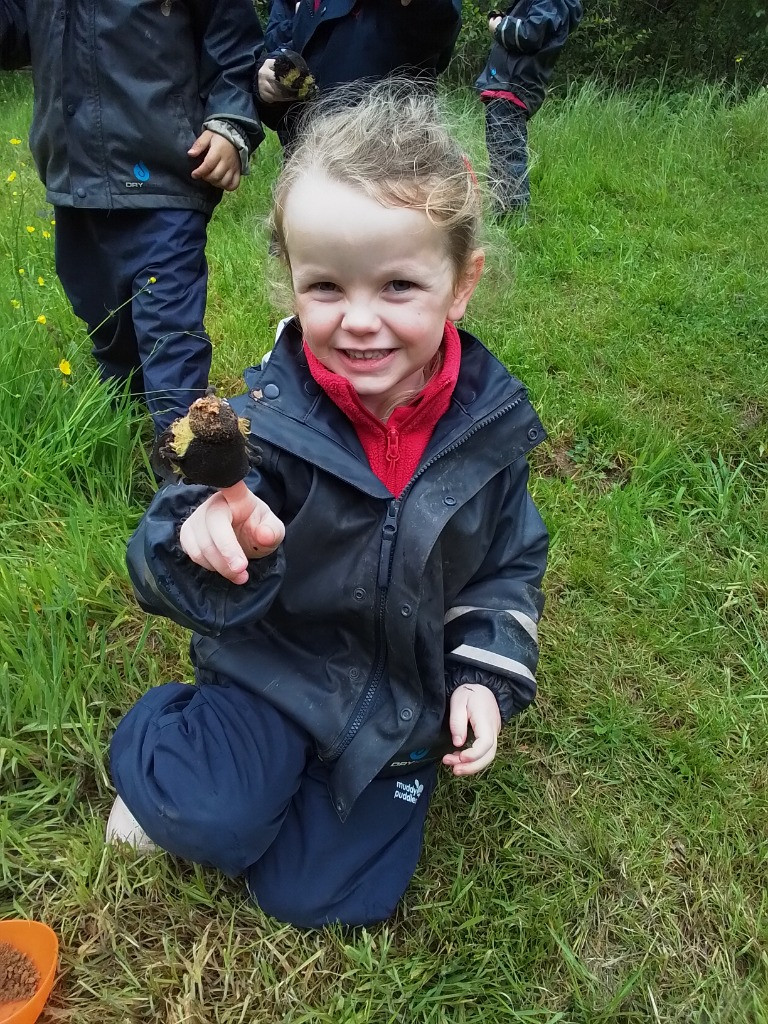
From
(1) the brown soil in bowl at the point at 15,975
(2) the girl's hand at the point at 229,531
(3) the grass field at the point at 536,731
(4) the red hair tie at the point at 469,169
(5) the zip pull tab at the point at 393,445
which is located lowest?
(1) the brown soil in bowl at the point at 15,975

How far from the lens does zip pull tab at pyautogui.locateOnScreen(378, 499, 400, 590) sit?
1507mm

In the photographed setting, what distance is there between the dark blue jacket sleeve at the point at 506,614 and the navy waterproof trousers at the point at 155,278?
1.15 metres

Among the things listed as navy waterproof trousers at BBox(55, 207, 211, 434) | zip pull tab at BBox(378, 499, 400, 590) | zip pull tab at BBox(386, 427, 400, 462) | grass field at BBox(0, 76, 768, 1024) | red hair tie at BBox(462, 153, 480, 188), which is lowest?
grass field at BBox(0, 76, 768, 1024)

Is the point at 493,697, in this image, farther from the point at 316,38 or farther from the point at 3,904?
the point at 316,38

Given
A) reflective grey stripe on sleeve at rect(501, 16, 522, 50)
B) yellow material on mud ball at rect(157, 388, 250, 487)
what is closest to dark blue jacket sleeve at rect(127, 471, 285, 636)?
yellow material on mud ball at rect(157, 388, 250, 487)

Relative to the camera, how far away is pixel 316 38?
119 inches

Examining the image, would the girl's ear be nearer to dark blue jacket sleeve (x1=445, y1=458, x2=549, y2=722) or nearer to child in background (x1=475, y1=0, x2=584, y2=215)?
dark blue jacket sleeve (x1=445, y1=458, x2=549, y2=722)

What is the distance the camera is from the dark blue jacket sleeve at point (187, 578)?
1.23 metres

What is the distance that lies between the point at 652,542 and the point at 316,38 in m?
2.25

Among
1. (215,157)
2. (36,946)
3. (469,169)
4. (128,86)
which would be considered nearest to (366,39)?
(215,157)

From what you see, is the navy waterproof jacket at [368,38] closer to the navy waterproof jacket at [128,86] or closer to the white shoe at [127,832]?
the navy waterproof jacket at [128,86]

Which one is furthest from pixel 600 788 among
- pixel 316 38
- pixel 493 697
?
pixel 316 38

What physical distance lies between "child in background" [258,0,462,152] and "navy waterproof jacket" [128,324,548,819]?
1.75 meters

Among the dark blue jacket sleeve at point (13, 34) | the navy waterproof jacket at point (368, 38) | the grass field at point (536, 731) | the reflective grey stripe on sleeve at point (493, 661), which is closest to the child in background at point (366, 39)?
the navy waterproof jacket at point (368, 38)
